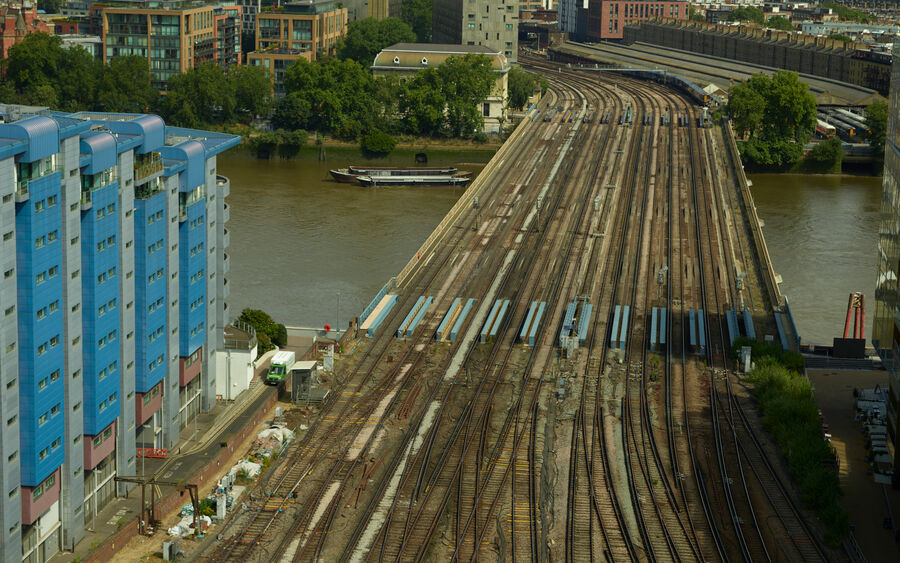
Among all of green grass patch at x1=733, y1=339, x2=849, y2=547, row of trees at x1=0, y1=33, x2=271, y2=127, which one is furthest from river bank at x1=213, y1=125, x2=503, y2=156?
green grass patch at x1=733, y1=339, x2=849, y2=547

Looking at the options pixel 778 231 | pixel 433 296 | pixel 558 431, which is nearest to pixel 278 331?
pixel 433 296

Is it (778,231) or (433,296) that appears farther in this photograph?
(778,231)

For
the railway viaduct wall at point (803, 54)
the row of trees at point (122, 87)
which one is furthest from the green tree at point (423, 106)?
the railway viaduct wall at point (803, 54)

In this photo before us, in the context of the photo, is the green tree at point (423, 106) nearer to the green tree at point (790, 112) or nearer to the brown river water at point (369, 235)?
the brown river water at point (369, 235)

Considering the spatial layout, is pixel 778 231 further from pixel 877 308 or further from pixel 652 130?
pixel 877 308

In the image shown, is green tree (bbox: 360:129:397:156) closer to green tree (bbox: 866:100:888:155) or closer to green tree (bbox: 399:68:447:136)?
green tree (bbox: 399:68:447:136)

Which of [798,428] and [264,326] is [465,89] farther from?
[798,428]

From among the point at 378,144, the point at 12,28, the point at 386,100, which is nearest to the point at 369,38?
the point at 386,100
